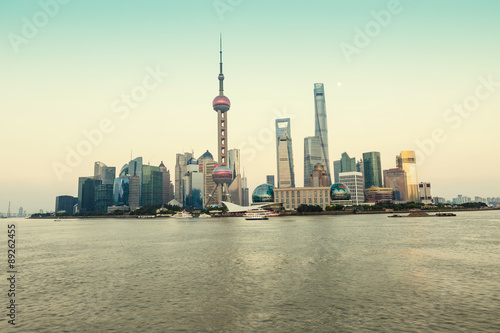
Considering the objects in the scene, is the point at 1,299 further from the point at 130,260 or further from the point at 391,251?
the point at 391,251

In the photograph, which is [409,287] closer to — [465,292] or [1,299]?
[465,292]

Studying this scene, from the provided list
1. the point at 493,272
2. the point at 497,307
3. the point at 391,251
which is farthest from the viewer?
the point at 391,251

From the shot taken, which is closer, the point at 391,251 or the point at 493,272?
the point at 493,272

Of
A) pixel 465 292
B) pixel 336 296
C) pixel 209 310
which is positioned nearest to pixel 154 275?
pixel 209 310

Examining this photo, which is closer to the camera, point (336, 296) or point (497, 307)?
point (497, 307)

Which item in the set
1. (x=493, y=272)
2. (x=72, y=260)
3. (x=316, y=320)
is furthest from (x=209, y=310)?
(x=72, y=260)

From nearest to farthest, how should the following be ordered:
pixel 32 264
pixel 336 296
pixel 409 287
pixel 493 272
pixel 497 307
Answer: pixel 497 307 < pixel 336 296 < pixel 409 287 < pixel 493 272 < pixel 32 264

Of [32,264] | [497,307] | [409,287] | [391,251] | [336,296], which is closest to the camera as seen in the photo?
[497,307]

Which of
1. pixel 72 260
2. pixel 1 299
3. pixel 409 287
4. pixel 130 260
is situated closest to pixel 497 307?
pixel 409 287
